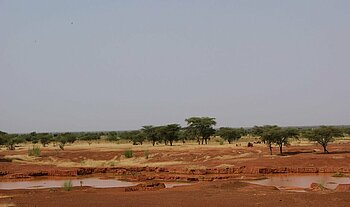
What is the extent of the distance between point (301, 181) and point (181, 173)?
12227 mm

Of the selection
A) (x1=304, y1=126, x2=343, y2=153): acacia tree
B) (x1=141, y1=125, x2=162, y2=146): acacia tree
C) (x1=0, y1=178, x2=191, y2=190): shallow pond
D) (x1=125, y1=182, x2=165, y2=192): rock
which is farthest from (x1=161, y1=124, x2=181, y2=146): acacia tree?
(x1=125, y1=182, x2=165, y2=192): rock

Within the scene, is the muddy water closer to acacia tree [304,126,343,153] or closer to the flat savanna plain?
the flat savanna plain

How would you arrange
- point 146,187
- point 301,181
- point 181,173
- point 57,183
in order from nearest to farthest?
point 146,187
point 301,181
point 57,183
point 181,173

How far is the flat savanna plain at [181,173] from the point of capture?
23.6 metres

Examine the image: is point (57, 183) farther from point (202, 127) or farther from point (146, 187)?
point (202, 127)

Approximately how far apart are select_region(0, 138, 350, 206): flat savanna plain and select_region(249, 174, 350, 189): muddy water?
7.25 feet

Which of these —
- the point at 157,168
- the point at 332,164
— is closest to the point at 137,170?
the point at 157,168

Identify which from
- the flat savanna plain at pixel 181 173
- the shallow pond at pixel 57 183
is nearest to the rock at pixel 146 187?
the flat savanna plain at pixel 181 173

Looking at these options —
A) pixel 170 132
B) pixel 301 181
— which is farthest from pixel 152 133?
pixel 301 181

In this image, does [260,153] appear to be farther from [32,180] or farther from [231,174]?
[32,180]

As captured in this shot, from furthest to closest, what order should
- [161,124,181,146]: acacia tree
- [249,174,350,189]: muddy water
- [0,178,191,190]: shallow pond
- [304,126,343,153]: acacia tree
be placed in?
1. [161,124,181,146]: acacia tree
2. [304,126,343,153]: acacia tree
3. [0,178,191,190]: shallow pond
4. [249,174,350,189]: muddy water

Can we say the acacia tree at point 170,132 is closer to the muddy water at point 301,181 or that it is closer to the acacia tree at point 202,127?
the acacia tree at point 202,127

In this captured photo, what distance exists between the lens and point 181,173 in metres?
42.6

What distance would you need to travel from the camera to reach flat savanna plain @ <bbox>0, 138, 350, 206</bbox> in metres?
23.6
